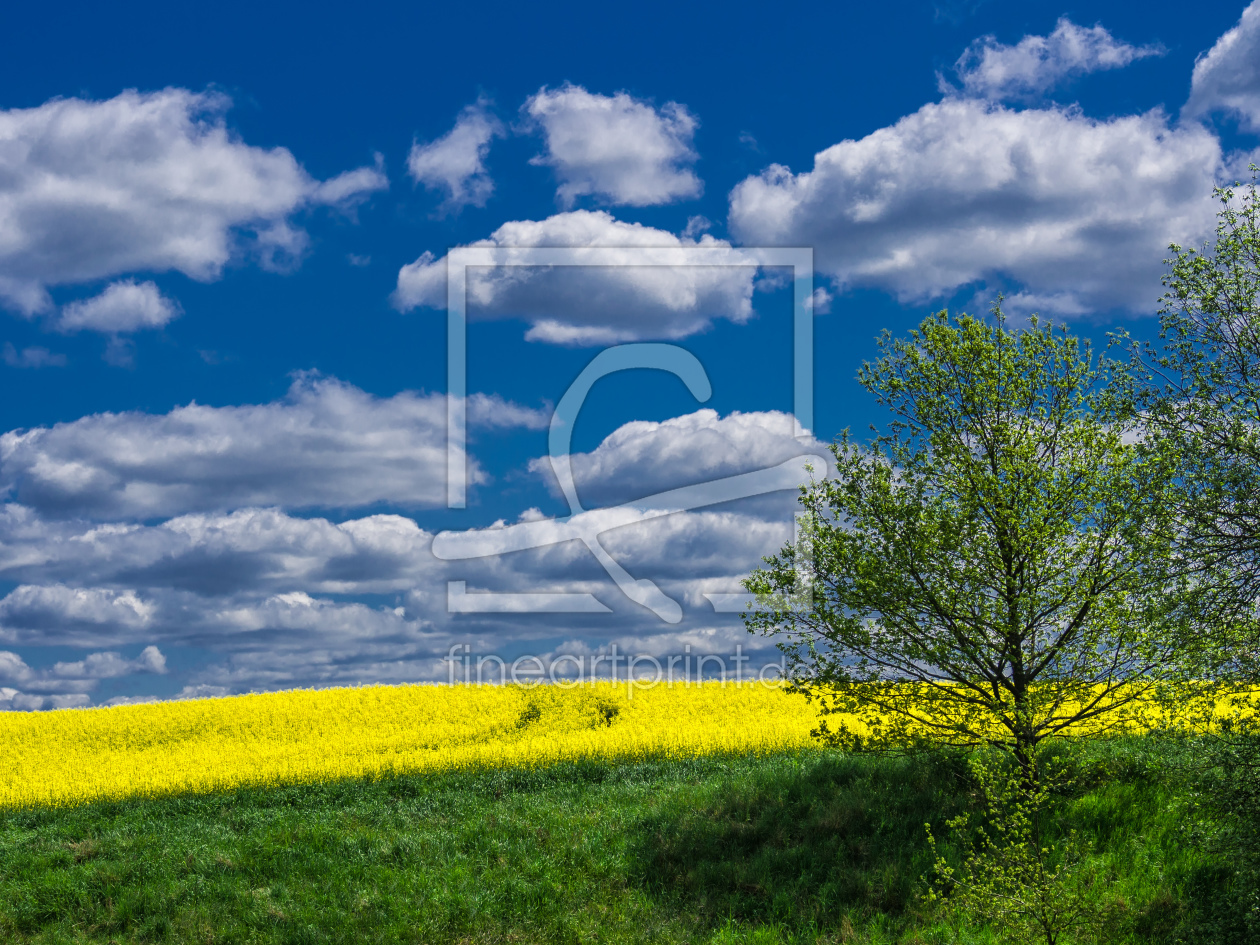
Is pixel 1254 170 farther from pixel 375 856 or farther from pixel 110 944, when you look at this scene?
pixel 110 944

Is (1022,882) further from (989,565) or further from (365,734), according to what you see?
(365,734)

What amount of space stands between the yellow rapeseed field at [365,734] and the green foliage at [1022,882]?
923 centimetres

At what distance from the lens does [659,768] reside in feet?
78.5

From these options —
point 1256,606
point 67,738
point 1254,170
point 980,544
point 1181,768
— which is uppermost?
point 1254,170

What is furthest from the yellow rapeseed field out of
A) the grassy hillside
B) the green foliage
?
the green foliage

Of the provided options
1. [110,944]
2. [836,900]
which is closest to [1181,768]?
[836,900]

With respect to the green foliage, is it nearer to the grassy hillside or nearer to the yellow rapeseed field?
the grassy hillside

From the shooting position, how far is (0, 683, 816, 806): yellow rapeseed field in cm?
2591

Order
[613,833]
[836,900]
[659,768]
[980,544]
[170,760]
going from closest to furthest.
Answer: [836,900], [980,544], [613,833], [659,768], [170,760]

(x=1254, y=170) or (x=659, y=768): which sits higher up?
(x=1254, y=170)

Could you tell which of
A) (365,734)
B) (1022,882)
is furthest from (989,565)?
(365,734)

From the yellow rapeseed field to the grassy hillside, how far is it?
445 cm

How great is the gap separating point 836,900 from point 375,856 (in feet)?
28.7

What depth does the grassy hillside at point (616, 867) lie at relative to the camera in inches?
597
